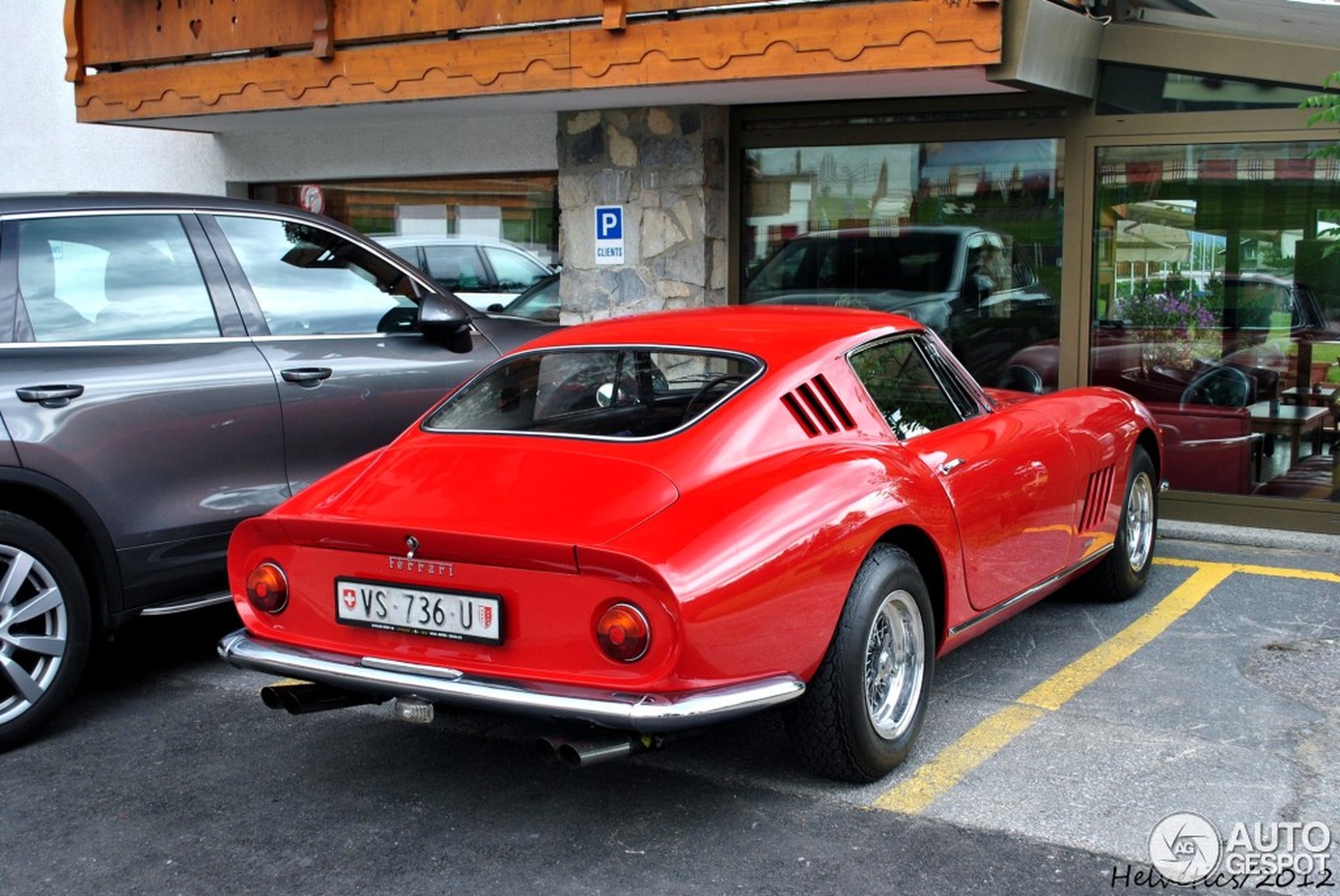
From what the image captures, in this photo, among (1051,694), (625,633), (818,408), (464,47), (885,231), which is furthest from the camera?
(885,231)

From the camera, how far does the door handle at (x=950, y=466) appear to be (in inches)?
183

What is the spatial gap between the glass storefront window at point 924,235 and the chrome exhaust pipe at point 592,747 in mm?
5557

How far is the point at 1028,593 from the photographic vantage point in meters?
5.23

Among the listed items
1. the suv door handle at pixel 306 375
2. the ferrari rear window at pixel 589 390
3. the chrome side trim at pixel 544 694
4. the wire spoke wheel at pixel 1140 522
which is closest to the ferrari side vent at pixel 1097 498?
the wire spoke wheel at pixel 1140 522

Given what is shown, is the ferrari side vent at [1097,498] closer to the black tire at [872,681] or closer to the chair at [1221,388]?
the black tire at [872,681]

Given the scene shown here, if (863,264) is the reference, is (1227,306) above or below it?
below

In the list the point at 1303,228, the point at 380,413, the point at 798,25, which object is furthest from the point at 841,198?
the point at 380,413

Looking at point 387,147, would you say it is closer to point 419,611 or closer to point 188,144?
point 188,144

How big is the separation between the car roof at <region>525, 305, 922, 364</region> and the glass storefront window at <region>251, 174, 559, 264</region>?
16.6ft

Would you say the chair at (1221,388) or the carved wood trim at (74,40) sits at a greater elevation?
the carved wood trim at (74,40)

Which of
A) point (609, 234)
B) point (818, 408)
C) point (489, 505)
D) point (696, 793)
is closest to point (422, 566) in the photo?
point (489, 505)

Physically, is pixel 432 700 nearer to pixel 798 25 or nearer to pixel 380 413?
pixel 380 413

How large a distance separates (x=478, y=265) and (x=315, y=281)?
456cm

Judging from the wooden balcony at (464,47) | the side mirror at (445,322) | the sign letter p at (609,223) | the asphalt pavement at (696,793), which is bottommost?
the asphalt pavement at (696,793)
